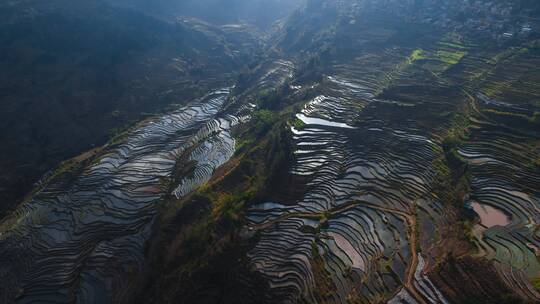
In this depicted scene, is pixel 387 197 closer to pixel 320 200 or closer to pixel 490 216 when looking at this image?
pixel 320 200

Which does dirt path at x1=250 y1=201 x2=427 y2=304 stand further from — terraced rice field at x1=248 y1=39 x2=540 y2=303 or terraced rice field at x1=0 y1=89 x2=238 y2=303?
terraced rice field at x1=0 y1=89 x2=238 y2=303

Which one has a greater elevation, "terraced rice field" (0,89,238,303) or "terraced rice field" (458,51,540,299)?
"terraced rice field" (458,51,540,299)

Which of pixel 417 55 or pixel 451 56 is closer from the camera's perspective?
pixel 451 56

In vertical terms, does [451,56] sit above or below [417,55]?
above

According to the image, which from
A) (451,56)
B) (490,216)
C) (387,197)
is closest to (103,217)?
(387,197)

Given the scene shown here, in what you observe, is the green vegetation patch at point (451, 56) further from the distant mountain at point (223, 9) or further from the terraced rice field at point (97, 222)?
the distant mountain at point (223, 9)

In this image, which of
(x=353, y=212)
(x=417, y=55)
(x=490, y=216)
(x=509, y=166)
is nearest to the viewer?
(x=490, y=216)

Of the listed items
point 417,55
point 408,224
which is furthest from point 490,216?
point 417,55

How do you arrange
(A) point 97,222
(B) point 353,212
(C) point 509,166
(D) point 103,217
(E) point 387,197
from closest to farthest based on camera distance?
(B) point 353,212
(E) point 387,197
(C) point 509,166
(A) point 97,222
(D) point 103,217

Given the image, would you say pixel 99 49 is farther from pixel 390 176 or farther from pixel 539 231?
pixel 539 231

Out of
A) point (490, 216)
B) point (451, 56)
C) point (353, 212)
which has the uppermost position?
point (451, 56)

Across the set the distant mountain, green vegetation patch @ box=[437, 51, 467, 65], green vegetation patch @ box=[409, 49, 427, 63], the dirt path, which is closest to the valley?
the dirt path
